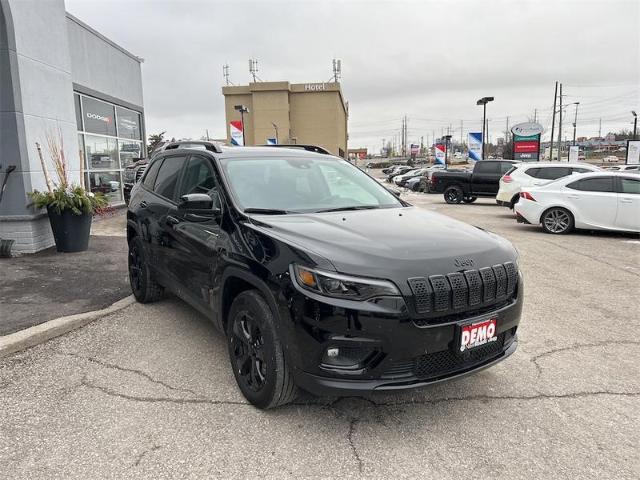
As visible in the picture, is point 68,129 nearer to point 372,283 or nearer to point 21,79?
point 21,79

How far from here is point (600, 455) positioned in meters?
2.78

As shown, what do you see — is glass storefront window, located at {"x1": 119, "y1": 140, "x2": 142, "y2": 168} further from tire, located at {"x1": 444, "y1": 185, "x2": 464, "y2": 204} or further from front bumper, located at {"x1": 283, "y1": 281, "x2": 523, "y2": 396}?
front bumper, located at {"x1": 283, "y1": 281, "x2": 523, "y2": 396}

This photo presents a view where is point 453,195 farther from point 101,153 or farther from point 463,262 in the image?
point 463,262

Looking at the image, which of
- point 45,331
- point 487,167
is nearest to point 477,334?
point 45,331

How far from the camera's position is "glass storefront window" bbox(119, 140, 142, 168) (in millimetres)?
15273

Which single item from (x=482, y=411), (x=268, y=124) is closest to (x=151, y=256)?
(x=482, y=411)

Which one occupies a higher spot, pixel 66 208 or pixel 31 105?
pixel 31 105

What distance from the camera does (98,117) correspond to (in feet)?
44.2

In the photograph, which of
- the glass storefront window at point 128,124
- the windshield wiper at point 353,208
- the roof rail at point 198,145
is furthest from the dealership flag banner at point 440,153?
the windshield wiper at point 353,208

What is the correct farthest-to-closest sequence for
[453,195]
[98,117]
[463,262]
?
[453,195], [98,117], [463,262]

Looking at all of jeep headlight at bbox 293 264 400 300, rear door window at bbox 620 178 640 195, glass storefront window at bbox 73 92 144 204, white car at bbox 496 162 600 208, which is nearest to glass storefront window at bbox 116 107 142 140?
glass storefront window at bbox 73 92 144 204

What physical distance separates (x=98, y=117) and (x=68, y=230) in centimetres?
699

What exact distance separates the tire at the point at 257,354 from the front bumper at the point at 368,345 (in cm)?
14

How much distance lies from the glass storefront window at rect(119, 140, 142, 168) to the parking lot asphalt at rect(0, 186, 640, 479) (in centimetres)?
A: 1181
